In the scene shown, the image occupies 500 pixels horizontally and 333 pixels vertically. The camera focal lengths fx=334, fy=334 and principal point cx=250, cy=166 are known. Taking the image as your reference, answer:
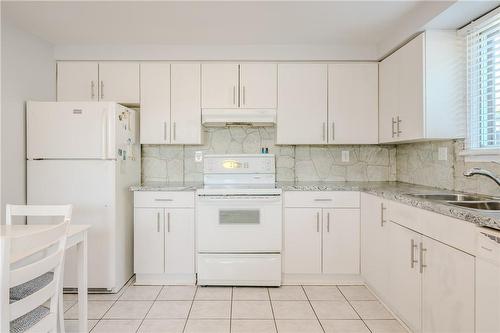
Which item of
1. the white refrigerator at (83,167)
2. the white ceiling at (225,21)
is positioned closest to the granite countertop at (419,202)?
the white refrigerator at (83,167)

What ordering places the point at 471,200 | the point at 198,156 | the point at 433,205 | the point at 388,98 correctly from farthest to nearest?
the point at 198,156 → the point at 388,98 → the point at 471,200 → the point at 433,205

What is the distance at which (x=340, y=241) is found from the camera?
118 inches

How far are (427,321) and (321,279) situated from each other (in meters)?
1.19

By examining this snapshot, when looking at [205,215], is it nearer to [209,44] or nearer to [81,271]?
[81,271]

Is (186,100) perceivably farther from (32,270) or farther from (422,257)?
(422,257)

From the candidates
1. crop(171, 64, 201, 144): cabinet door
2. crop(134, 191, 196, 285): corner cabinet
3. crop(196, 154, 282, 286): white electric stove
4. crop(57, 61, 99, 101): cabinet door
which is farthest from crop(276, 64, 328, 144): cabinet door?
crop(57, 61, 99, 101): cabinet door

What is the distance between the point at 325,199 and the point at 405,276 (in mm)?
977

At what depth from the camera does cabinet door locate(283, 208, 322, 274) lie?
298cm

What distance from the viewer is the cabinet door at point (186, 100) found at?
3252mm

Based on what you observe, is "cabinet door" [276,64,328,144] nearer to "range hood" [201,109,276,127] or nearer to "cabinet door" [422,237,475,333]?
"range hood" [201,109,276,127]

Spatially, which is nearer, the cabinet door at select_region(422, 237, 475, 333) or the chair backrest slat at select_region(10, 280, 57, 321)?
the chair backrest slat at select_region(10, 280, 57, 321)

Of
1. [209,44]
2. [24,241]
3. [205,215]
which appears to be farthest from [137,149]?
[24,241]

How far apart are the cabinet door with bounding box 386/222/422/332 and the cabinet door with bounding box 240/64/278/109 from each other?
1.63 meters

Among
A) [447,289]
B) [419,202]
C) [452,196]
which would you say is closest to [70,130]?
[419,202]
